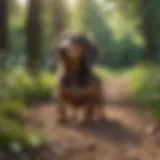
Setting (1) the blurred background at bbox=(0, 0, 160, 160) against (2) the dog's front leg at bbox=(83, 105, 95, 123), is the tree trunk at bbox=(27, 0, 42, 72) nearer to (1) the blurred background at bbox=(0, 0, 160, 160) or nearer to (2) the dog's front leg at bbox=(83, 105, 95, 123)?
(1) the blurred background at bbox=(0, 0, 160, 160)

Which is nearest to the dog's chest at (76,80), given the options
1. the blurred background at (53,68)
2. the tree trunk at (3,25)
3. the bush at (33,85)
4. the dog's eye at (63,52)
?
the dog's eye at (63,52)

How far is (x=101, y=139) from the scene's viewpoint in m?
5.86

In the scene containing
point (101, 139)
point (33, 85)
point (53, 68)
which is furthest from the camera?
point (53, 68)

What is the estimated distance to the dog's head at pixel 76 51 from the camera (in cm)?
646

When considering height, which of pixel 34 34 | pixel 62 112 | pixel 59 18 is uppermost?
pixel 59 18

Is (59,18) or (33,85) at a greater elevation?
(59,18)

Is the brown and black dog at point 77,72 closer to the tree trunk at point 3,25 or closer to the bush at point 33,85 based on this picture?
the bush at point 33,85

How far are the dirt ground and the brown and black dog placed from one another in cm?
33

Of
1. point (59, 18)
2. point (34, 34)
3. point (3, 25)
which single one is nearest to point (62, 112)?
point (3, 25)

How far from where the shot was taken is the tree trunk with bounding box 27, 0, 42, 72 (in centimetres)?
1160

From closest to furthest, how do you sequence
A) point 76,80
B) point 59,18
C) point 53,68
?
point 76,80 < point 53,68 < point 59,18

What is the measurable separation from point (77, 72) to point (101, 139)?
1058 millimetres

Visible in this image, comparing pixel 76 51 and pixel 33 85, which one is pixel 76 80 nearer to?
pixel 76 51

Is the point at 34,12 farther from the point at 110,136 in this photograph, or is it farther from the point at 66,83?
the point at 110,136
